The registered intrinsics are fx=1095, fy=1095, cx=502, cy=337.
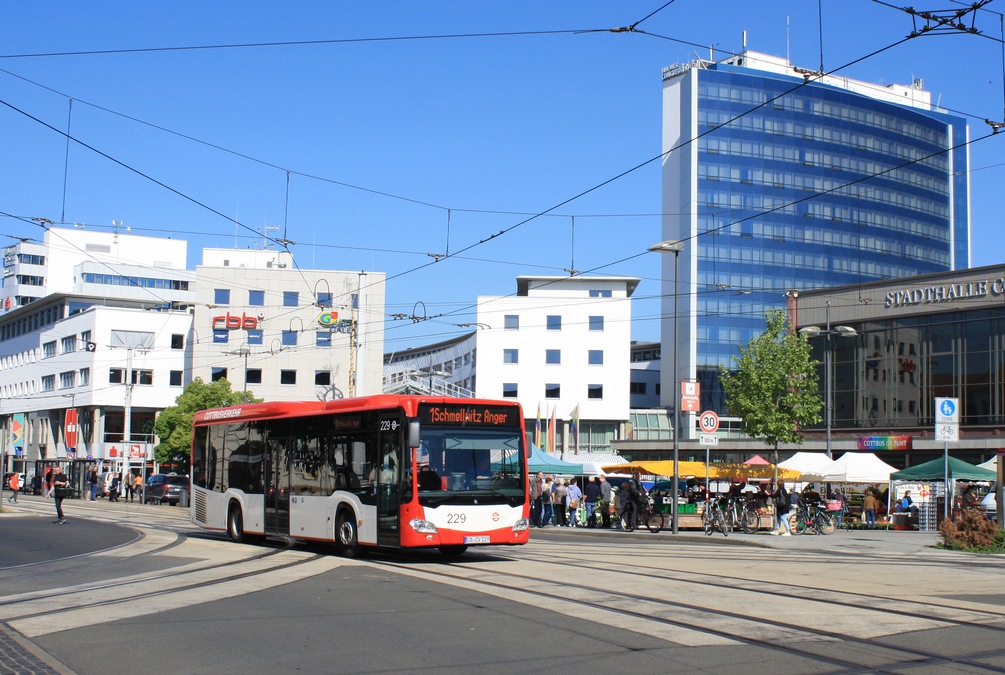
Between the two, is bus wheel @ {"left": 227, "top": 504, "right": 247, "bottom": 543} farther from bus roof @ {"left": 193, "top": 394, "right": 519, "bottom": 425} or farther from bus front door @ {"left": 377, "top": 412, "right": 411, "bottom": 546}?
bus front door @ {"left": 377, "top": 412, "right": 411, "bottom": 546}

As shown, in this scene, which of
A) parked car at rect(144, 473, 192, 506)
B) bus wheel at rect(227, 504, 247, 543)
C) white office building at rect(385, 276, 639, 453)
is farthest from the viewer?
white office building at rect(385, 276, 639, 453)

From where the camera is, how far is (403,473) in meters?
18.3

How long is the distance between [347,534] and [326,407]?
8.34 feet

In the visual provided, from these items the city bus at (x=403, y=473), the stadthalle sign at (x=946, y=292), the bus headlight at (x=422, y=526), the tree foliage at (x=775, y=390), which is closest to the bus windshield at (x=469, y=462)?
the city bus at (x=403, y=473)

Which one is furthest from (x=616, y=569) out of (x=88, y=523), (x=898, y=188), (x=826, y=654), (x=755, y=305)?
(x=898, y=188)

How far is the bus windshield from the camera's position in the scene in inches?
723

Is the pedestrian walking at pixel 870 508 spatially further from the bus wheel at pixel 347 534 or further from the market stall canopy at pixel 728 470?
the bus wheel at pixel 347 534

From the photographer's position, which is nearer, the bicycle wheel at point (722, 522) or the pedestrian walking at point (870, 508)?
the bicycle wheel at point (722, 522)

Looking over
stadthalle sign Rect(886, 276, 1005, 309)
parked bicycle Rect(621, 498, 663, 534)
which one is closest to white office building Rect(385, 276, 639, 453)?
stadthalle sign Rect(886, 276, 1005, 309)

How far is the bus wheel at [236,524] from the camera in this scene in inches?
951

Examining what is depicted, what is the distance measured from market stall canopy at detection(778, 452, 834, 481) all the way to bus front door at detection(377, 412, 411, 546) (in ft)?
71.6

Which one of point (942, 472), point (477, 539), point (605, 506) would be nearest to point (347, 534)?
point (477, 539)

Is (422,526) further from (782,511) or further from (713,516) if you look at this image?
(782,511)

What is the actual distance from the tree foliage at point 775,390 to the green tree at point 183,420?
115ft
